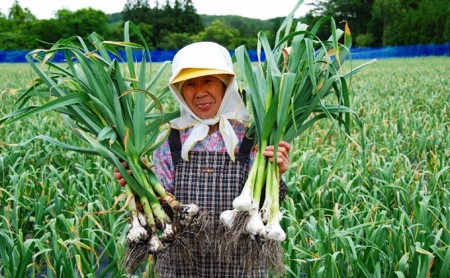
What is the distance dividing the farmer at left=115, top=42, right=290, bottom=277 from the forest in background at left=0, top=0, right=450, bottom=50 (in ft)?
122

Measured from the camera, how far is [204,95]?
6.31 ft

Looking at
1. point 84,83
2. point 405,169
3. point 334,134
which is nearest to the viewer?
point 84,83

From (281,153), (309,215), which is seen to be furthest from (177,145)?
(309,215)

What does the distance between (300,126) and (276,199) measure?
0.29 metres

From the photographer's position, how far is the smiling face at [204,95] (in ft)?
6.32

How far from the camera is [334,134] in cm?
604

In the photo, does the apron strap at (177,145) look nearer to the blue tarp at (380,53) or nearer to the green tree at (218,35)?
the blue tarp at (380,53)

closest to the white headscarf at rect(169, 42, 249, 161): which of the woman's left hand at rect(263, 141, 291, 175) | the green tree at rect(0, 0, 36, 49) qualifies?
the woman's left hand at rect(263, 141, 291, 175)

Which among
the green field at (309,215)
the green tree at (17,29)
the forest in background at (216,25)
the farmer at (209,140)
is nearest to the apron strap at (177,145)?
the farmer at (209,140)

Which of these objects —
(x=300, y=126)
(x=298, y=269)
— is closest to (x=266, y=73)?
(x=300, y=126)

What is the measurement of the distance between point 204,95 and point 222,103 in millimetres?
61

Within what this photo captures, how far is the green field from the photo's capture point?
2449mm

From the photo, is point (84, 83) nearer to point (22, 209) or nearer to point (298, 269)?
point (298, 269)

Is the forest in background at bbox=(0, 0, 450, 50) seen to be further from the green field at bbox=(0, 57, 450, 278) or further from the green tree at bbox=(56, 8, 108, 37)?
the green field at bbox=(0, 57, 450, 278)
